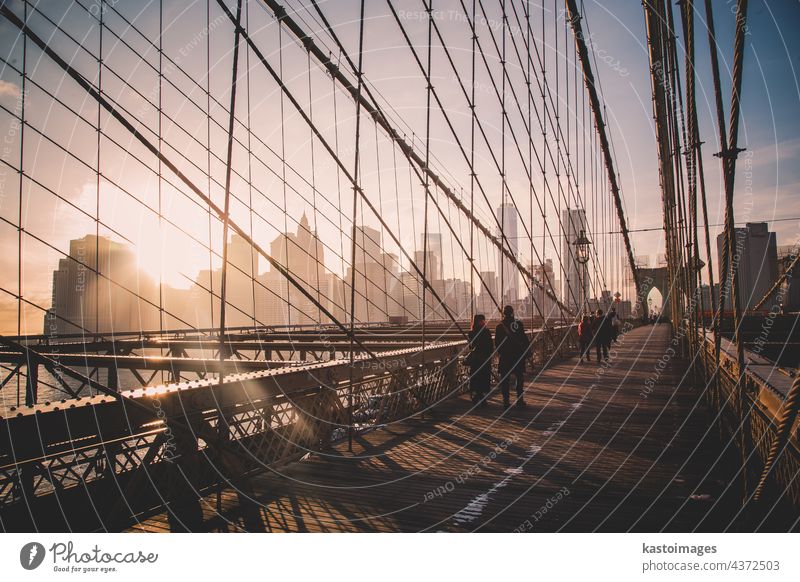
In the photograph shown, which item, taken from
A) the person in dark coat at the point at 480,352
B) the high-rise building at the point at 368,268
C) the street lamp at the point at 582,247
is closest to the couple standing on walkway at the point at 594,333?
the high-rise building at the point at 368,268

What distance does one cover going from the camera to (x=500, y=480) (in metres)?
3.43

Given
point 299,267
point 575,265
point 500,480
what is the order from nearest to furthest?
point 500,480 < point 575,265 < point 299,267

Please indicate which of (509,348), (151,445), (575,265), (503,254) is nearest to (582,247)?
(575,265)

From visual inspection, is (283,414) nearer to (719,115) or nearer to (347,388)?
(347,388)

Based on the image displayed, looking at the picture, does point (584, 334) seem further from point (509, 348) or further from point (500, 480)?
point (500, 480)

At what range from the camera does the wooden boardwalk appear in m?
2.75

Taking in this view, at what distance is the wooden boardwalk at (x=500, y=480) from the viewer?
9.01 feet

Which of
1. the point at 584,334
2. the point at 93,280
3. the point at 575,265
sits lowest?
the point at 584,334

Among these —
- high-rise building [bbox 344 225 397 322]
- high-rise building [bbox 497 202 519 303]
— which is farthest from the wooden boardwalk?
high-rise building [bbox 497 202 519 303]

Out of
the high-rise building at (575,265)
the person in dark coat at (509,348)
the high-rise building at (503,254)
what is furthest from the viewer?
the high-rise building at (575,265)

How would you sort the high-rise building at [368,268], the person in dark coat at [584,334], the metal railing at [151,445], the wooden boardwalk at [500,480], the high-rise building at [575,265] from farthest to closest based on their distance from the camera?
the high-rise building at [575,265]
the high-rise building at [368,268]
the person in dark coat at [584,334]
the wooden boardwalk at [500,480]
the metal railing at [151,445]

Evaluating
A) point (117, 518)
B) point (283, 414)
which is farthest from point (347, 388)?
point (117, 518)

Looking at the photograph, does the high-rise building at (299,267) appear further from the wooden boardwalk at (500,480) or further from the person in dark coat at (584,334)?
the person in dark coat at (584,334)
